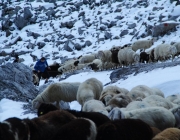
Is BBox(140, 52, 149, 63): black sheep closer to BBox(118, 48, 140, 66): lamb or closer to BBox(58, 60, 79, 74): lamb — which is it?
BBox(118, 48, 140, 66): lamb

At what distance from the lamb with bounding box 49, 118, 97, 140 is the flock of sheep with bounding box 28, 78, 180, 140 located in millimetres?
120

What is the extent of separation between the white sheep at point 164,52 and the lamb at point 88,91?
9.41 m

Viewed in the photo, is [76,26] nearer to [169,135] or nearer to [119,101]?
[119,101]

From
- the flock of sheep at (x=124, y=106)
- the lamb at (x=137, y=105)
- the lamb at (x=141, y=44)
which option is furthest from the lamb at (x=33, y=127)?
the lamb at (x=141, y=44)

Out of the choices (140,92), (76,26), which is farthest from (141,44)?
(76,26)

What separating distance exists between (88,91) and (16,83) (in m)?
5.67

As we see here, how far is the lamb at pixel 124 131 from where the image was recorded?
5168 mm

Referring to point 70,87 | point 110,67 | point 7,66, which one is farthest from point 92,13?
point 70,87

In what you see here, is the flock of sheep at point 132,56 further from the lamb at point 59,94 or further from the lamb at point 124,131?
the lamb at point 124,131

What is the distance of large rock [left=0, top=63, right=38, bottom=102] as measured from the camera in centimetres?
1447

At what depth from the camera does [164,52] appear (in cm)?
2086

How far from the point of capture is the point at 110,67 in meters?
21.8

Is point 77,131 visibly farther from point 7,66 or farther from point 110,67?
point 110,67

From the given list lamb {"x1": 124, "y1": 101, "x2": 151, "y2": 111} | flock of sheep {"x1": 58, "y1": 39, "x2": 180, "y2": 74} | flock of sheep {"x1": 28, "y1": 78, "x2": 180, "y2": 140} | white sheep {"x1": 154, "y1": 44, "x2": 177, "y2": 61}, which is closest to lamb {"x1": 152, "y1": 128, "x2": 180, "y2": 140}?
flock of sheep {"x1": 28, "y1": 78, "x2": 180, "y2": 140}
